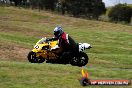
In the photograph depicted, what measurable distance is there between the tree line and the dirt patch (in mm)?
46649

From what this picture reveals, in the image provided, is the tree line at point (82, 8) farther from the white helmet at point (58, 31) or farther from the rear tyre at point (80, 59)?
the white helmet at point (58, 31)

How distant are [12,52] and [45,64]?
524 inches

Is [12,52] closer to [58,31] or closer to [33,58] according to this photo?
[33,58]

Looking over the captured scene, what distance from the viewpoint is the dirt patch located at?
116ft

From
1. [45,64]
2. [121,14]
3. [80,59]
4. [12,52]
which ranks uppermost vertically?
[80,59]

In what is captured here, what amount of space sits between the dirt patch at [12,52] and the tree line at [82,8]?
4665 centimetres

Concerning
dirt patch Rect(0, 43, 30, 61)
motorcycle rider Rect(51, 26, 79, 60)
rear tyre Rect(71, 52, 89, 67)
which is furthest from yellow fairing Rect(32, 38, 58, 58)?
dirt patch Rect(0, 43, 30, 61)

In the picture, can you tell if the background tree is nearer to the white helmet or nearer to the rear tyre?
the rear tyre

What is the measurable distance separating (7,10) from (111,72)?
1988 inches

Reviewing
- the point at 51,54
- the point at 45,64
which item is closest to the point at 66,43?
the point at 51,54

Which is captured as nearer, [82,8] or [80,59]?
[80,59]

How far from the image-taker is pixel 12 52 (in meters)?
37.8

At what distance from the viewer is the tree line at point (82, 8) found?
88.1m

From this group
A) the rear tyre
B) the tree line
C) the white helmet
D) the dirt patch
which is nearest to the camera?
the white helmet
